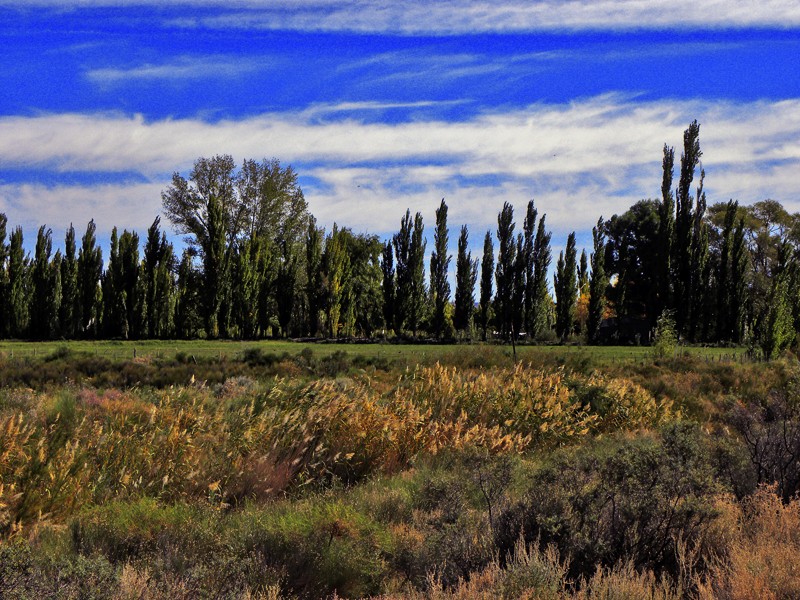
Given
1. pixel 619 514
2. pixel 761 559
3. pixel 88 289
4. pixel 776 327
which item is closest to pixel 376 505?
pixel 619 514

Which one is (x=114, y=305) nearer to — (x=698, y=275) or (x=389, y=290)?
(x=389, y=290)

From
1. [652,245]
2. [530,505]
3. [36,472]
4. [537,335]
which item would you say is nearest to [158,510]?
[36,472]

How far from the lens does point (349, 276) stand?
193ft

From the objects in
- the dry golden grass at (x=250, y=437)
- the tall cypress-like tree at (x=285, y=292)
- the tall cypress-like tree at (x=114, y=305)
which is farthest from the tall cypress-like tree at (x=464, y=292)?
the dry golden grass at (x=250, y=437)

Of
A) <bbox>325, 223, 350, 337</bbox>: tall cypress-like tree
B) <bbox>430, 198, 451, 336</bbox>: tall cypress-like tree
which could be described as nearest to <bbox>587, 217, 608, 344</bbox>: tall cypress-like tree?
<bbox>430, 198, 451, 336</bbox>: tall cypress-like tree

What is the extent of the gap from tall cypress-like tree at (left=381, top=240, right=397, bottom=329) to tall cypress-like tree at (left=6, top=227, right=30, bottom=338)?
26.8 m

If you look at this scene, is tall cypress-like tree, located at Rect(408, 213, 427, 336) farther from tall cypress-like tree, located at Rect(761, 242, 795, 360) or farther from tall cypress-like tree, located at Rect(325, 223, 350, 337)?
tall cypress-like tree, located at Rect(761, 242, 795, 360)

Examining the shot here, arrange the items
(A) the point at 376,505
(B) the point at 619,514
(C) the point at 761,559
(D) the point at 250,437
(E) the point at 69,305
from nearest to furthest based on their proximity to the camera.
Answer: (C) the point at 761,559, (B) the point at 619,514, (A) the point at 376,505, (D) the point at 250,437, (E) the point at 69,305

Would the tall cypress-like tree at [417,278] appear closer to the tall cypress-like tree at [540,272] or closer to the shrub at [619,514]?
the tall cypress-like tree at [540,272]

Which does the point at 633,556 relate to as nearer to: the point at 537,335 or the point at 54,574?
the point at 54,574

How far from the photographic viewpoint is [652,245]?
5747 centimetres

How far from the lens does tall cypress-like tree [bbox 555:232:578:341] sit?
179 ft

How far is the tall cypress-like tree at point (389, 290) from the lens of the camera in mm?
56781

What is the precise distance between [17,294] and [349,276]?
24.8 m
